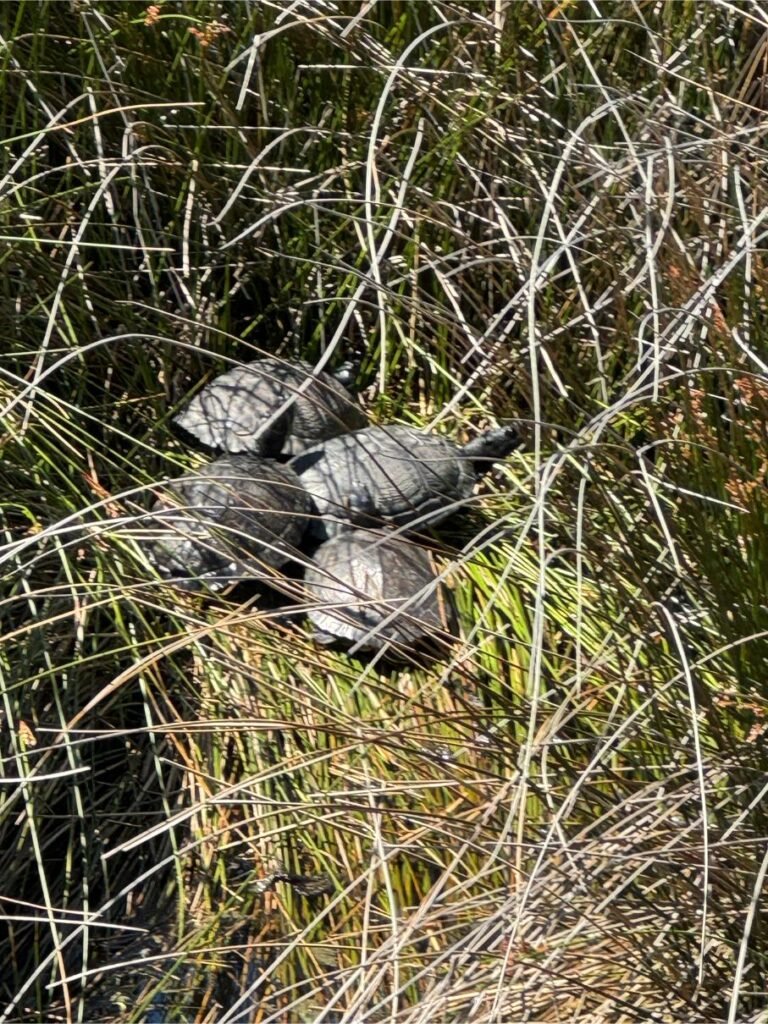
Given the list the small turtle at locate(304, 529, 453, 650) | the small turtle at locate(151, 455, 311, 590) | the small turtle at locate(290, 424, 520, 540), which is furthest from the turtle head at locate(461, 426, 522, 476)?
the small turtle at locate(151, 455, 311, 590)

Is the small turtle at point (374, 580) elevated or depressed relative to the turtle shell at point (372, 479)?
depressed

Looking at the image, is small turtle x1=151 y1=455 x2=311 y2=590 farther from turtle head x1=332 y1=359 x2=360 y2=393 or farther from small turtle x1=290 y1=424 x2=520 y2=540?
turtle head x1=332 y1=359 x2=360 y2=393

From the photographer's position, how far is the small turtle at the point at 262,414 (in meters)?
2.66

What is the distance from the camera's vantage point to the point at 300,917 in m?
2.13

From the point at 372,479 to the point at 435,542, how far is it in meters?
0.78

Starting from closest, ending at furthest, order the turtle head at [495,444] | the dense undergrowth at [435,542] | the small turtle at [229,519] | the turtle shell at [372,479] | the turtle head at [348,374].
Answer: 1. the dense undergrowth at [435,542]
2. the small turtle at [229,519]
3. the turtle head at [495,444]
4. the turtle shell at [372,479]
5. the turtle head at [348,374]

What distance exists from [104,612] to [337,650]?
1.37 feet

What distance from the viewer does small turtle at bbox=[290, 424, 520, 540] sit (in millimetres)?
2572

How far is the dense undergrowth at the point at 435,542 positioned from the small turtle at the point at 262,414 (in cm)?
6

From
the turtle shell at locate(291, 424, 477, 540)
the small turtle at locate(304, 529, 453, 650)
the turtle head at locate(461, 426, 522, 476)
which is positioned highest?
the turtle head at locate(461, 426, 522, 476)

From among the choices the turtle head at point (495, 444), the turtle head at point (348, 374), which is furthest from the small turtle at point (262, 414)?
the turtle head at point (495, 444)

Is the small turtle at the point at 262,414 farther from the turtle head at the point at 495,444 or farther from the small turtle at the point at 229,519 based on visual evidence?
the turtle head at the point at 495,444

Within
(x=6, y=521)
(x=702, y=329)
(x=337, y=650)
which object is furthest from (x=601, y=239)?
(x=6, y=521)

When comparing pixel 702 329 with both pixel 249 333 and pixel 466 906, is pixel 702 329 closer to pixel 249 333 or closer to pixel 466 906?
pixel 466 906
